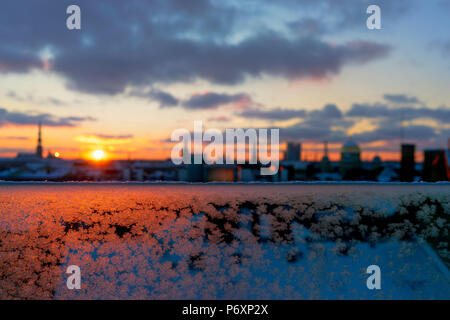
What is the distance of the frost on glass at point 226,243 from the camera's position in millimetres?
10133

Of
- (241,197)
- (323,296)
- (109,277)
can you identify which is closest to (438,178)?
A: (241,197)

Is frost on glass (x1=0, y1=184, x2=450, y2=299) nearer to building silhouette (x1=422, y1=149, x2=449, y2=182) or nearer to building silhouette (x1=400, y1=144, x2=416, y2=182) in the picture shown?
building silhouette (x1=422, y1=149, x2=449, y2=182)

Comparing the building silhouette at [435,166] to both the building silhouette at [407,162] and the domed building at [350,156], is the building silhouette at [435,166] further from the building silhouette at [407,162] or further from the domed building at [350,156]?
the domed building at [350,156]

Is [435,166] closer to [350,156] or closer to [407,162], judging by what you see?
[407,162]

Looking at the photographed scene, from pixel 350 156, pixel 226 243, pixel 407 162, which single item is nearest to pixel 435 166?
pixel 407 162

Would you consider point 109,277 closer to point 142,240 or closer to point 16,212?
point 142,240

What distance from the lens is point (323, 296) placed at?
32.0 ft

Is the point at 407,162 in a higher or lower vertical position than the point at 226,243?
higher

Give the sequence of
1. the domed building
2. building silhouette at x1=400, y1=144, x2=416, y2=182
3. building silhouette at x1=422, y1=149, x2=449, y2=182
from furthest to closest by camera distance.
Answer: the domed building, building silhouette at x1=400, y1=144, x2=416, y2=182, building silhouette at x1=422, y1=149, x2=449, y2=182

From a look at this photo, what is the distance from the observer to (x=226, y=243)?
1184cm

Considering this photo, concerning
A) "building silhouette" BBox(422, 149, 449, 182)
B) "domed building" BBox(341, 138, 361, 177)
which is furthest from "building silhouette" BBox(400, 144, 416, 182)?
"domed building" BBox(341, 138, 361, 177)

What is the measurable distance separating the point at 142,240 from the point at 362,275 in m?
5.90

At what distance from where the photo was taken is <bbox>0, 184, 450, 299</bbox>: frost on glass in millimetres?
10133
